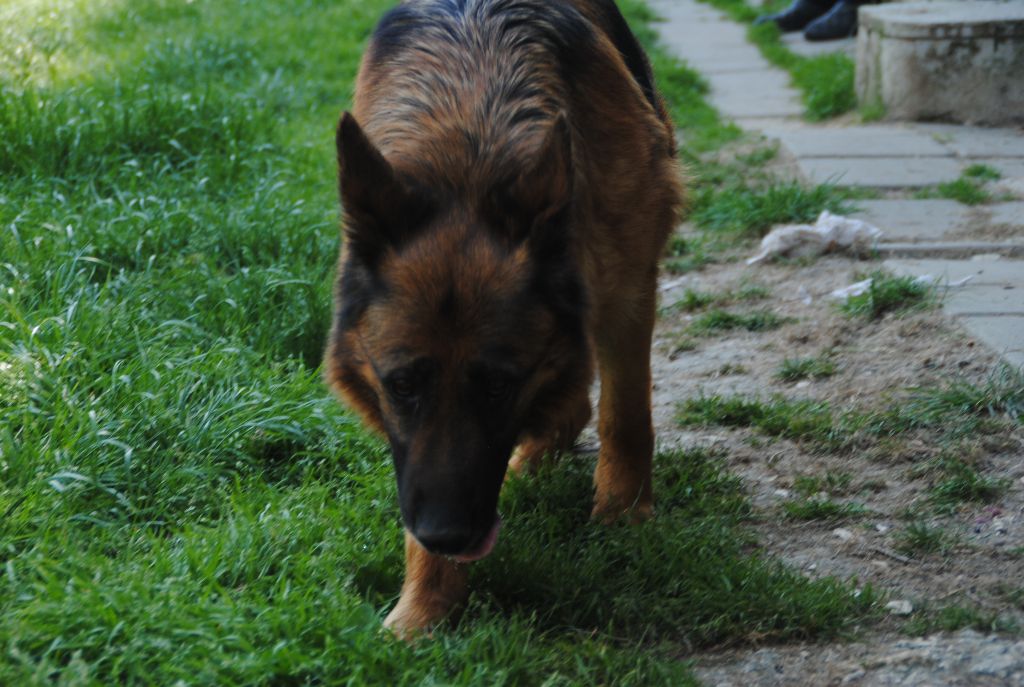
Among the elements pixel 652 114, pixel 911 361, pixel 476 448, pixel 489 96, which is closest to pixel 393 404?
pixel 476 448

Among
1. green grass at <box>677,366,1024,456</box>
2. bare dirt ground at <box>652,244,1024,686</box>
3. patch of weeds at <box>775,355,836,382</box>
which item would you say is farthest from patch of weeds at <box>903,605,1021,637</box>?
patch of weeds at <box>775,355,836,382</box>

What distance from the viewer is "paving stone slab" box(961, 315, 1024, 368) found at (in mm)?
5012

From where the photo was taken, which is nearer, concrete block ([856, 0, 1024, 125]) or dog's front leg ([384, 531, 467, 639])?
dog's front leg ([384, 531, 467, 639])

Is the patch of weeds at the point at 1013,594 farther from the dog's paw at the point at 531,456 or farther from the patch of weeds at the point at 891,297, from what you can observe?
the patch of weeds at the point at 891,297

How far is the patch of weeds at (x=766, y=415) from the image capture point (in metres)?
4.81

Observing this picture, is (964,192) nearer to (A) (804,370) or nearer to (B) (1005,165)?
(B) (1005,165)

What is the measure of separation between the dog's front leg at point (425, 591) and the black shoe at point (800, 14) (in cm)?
1028

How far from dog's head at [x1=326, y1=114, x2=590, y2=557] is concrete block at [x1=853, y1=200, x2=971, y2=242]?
3952 mm

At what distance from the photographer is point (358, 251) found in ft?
10.6

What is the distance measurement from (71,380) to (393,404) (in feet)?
5.83

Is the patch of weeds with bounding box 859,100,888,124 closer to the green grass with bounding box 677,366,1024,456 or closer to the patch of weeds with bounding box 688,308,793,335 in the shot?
the patch of weeds with bounding box 688,308,793,335

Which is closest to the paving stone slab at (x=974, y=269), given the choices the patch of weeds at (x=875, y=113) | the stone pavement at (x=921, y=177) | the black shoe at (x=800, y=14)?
the stone pavement at (x=921, y=177)

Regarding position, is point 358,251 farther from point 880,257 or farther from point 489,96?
point 880,257

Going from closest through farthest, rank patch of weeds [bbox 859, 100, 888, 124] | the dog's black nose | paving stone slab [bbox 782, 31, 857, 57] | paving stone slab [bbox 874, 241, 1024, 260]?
the dog's black nose, paving stone slab [bbox 874, 241, 1024, 260], patch of weeds [bbox 859, 100, 888, 124], paving stone slab [bbox 782, 31, 857, 57]
